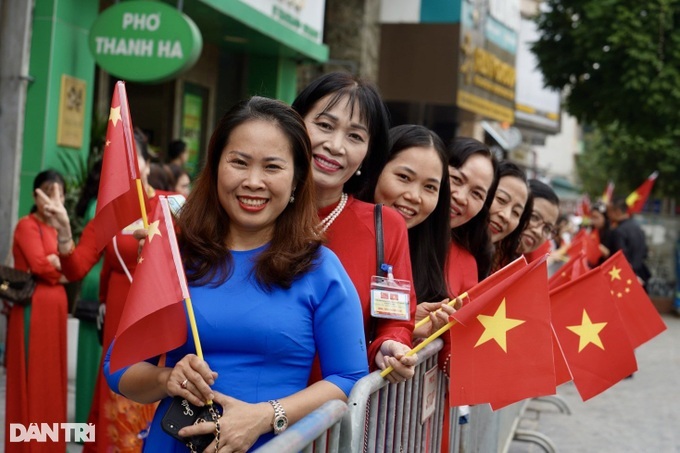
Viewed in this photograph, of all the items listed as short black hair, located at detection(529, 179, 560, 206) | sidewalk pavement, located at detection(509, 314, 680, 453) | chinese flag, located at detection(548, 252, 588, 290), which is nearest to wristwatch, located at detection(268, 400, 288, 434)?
chinese flag, located at detection(548, 252, 588, 290)

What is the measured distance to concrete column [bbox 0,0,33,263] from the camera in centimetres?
819

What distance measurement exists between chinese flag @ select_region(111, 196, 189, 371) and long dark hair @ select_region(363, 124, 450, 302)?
1.43m

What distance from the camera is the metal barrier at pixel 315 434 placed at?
2.04 metres

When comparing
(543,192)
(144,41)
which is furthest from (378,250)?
(144,41)

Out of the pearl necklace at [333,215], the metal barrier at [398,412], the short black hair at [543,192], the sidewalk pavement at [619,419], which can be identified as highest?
the short black hair at [543,192]

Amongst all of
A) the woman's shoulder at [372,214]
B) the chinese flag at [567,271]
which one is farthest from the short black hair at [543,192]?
the woman's shoulder at [372,214]

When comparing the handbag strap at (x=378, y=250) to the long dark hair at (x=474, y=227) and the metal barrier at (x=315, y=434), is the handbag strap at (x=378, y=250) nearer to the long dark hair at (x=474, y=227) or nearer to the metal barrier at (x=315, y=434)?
the metal barrier at (x=315, y=434)

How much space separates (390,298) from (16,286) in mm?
3207

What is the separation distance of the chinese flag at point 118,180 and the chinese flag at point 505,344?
1152mm

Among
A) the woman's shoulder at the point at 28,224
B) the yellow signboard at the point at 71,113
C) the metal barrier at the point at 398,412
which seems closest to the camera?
the metal barrier at the point at 398,412

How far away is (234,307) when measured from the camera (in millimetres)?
2568

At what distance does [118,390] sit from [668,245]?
20.0 metres

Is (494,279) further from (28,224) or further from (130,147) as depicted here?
(28,224)

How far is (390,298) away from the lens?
323cm
